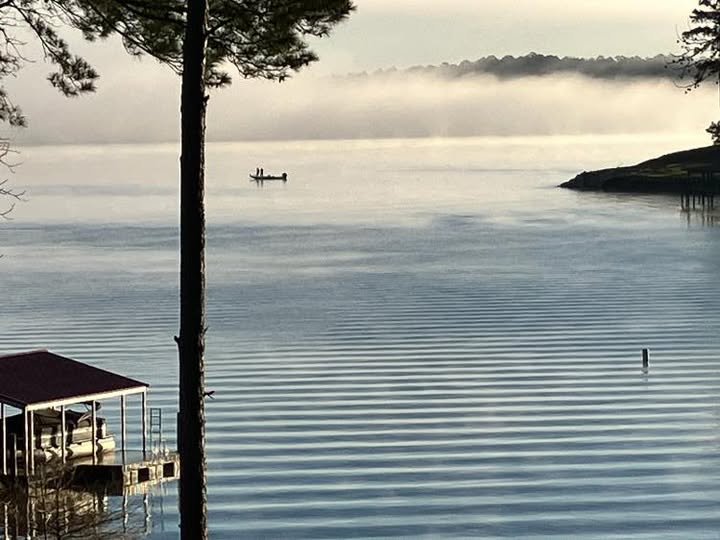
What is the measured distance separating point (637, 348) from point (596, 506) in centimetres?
1127

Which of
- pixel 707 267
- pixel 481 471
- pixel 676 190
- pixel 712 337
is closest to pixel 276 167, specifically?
pixel 676 190

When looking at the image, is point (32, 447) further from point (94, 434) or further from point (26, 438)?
point (94, 434)

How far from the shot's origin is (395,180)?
384ft

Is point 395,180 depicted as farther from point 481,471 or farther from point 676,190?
point 481,471

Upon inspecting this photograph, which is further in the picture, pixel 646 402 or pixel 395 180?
pixel 395 180

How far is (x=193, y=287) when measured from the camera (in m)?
13.6

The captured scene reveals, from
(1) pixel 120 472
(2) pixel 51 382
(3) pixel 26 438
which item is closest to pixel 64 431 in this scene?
(3) pixel 26 438

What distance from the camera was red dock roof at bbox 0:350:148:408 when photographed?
18.0 metres

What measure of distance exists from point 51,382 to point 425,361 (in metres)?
9.85

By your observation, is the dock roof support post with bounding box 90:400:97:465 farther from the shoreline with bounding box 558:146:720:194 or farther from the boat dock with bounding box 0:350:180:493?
the shoreline with bounding box 558:146:720:194

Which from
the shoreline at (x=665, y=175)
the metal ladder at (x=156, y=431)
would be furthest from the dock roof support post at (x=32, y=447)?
the shoreline at (x=665, y=175)

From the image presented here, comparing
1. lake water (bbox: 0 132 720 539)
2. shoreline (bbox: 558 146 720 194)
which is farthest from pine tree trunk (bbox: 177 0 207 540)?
shoreline (bbox: 558 146 720 194)

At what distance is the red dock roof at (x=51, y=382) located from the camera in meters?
18.0

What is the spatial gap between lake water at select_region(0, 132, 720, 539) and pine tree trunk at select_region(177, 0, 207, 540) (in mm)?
3325
